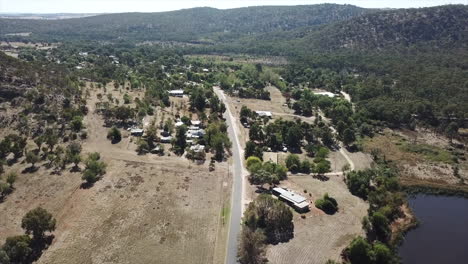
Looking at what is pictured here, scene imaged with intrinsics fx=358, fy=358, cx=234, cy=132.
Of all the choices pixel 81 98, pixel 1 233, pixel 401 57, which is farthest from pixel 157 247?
pixel 401 57

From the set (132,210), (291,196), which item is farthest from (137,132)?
(291,196)

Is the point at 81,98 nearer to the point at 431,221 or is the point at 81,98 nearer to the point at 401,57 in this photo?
the point at 431,221

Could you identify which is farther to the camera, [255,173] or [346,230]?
[255,173]

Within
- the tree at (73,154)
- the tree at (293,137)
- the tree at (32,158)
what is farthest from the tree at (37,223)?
the tree at (293,137)

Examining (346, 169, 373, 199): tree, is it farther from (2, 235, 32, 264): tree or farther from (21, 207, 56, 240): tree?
(2, 235, 32, 264): tree

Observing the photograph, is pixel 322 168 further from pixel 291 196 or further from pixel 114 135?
pixel 114 135

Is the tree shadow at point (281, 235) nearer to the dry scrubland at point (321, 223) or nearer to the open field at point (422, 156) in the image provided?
the dry scrubland at point (321, 223)

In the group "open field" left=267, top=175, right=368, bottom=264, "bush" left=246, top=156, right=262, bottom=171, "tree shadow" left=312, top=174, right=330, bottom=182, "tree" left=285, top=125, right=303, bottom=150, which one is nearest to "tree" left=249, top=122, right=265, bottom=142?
"tree" left=285, top=125, right=303, bottom=150
